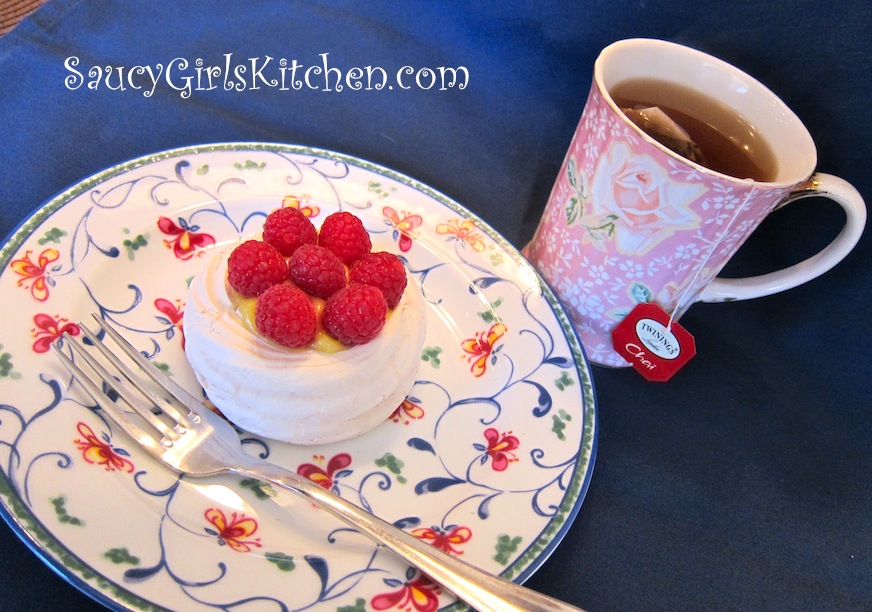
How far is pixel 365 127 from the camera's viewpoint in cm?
125

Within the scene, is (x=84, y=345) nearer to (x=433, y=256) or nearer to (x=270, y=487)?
(x=270, y=487)

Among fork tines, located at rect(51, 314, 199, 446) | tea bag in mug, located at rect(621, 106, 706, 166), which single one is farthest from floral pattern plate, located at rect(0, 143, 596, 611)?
tea bag in mug, located at rect(621, 106, 706, 166)

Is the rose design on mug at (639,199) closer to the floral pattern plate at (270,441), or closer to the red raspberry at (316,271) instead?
the floral pattern plate at (270,441)

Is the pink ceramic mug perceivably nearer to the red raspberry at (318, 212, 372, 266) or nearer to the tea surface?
the tea surface

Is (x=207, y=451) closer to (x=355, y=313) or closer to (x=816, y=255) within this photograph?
(x=355, y=313)

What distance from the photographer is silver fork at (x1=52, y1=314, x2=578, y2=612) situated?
2.11 ft

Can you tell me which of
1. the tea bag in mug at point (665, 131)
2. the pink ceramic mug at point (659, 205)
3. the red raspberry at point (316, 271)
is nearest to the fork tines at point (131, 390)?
the red raspberry at point (316, 271)

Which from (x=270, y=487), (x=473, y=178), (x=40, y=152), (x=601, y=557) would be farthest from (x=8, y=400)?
(x=473, y=178)

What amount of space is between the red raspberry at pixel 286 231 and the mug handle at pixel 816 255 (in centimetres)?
57

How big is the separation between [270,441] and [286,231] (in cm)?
27

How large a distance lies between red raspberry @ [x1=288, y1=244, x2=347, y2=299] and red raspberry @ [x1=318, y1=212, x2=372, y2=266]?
0.04 m

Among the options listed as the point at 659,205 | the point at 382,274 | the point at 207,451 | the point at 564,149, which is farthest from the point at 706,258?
the point at 207,451

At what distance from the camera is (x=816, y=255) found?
0.86m

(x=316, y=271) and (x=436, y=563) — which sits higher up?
(x=316, y=271)
